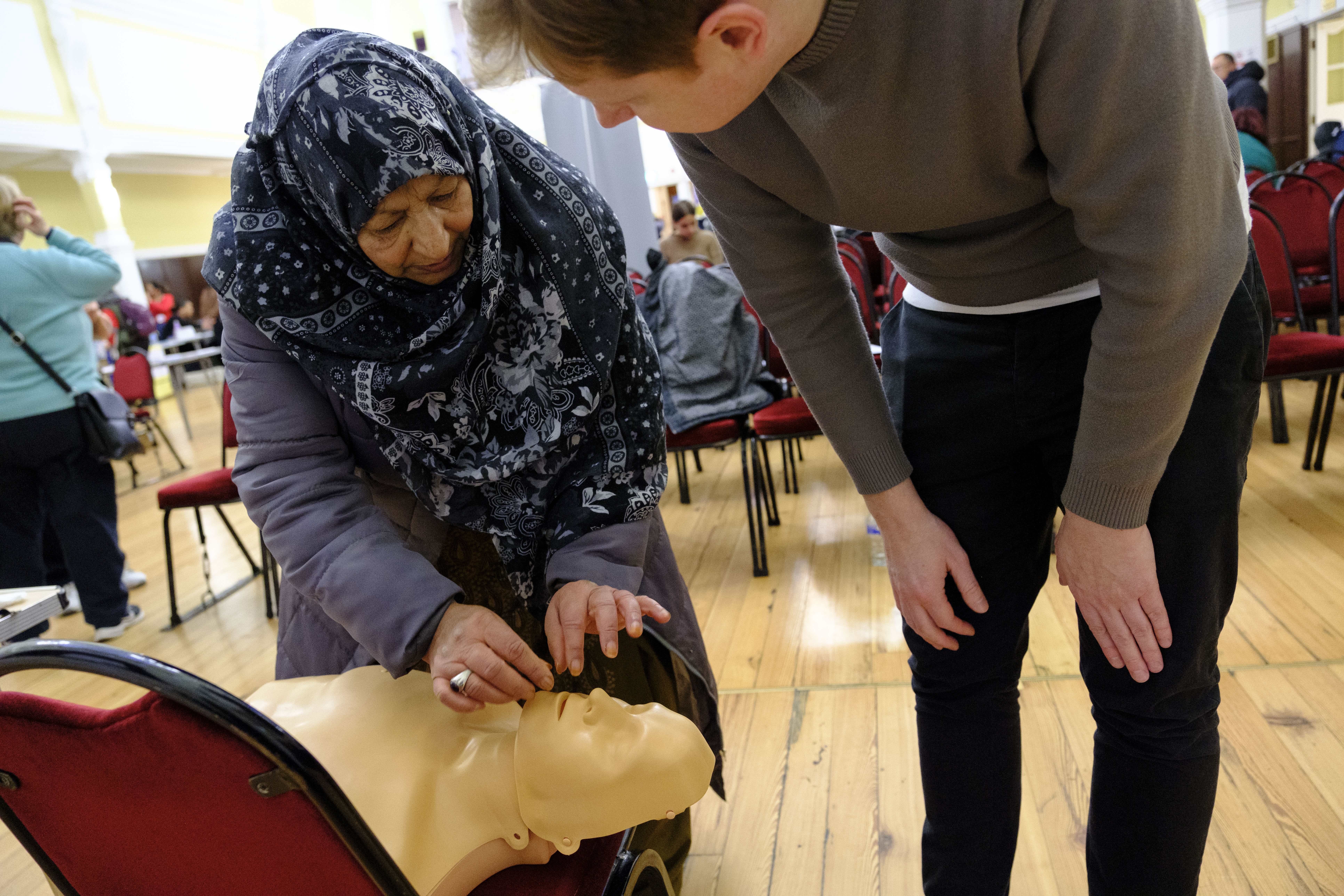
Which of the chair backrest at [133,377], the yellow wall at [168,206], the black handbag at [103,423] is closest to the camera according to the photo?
the black handbag at [103,423]

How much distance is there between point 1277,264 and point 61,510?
4077 millimetres

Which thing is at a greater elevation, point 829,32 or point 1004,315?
point 829,32

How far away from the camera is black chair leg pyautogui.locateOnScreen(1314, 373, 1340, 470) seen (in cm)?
271

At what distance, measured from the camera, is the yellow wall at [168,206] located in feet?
37.2

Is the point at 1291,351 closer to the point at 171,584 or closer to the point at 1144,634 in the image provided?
the point at 1144,634

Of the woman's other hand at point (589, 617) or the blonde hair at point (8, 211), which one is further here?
the blonde hair at point (8, 211)

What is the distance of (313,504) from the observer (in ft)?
3.41

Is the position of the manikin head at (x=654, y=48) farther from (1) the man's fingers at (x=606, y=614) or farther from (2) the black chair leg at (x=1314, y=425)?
(2) the black chair leg at (x=1314, y=425)

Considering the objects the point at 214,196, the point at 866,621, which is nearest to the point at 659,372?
the point at 866,621

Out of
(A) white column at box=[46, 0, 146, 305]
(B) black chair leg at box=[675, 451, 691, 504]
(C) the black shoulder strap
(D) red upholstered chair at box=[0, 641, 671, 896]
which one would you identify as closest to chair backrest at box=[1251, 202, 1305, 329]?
(B) black chair leg at box=[675, 451, 691, 504]

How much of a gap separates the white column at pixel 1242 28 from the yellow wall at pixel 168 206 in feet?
37.7

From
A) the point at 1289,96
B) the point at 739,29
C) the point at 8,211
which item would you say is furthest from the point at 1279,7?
the point at 739,29

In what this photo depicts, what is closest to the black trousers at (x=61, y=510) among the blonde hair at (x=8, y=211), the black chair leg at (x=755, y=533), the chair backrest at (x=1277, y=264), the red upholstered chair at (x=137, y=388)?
the blonde hair at (x=8, y=211)

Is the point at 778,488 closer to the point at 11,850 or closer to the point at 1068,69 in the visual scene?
the point at 11,850
